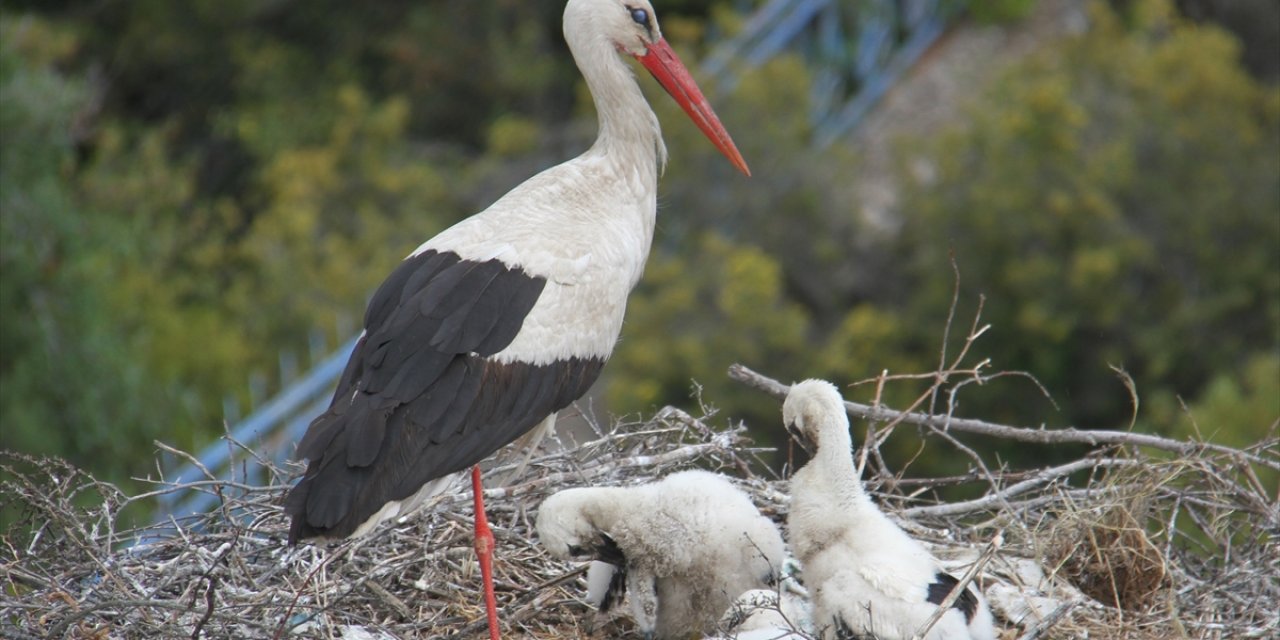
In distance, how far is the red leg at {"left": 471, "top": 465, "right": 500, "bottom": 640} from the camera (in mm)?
5270

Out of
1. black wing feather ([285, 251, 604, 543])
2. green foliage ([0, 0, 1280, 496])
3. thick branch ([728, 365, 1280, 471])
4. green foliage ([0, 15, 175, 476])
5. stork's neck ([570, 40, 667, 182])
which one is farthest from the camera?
green foliage ([0, 0, 1280, 496])

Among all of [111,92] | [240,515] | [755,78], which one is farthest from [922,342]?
[111,92]

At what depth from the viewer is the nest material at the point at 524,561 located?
5.25 metres

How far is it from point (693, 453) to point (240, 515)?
57.3 inches

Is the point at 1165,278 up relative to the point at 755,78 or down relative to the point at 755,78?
down

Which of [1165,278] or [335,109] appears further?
[335,109]

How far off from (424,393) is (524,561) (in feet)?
3.37

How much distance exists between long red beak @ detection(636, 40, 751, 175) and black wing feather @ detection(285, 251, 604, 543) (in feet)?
3.67

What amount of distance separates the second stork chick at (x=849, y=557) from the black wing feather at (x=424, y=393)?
27.9 inches

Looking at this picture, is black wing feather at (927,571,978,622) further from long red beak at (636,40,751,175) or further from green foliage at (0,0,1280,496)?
green foliage at (0,0,1280,496)

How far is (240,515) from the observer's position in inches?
231

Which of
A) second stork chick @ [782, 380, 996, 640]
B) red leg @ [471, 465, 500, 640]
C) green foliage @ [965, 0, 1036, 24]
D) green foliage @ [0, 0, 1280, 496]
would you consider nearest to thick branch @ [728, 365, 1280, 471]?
second stork chick @ [782, 380, 996, 640]

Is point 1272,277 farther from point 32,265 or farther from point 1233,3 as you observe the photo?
point 32,265

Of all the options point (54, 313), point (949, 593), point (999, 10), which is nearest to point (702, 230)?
point (54, 313)
